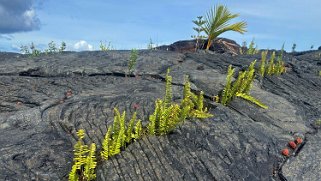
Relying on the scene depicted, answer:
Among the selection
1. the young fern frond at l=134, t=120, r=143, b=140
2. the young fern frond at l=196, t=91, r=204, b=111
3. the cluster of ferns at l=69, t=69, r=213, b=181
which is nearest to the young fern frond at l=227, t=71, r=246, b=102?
the cluster of ferns at l=69, t=69, r=213, b=181

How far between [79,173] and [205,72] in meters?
6.01

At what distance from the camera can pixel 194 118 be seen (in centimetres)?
677

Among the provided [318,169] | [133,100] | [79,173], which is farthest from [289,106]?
[79,173]

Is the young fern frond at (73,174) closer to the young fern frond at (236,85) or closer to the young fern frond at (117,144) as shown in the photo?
the young fern frond at (117,144)

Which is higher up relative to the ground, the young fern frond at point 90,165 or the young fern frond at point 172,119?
the young fern frond at point 172,119

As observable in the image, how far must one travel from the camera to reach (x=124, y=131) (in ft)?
18.7

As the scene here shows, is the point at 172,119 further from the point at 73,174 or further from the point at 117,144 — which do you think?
A: the point at 73,174

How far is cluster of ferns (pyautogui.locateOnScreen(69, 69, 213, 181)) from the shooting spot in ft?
16.2

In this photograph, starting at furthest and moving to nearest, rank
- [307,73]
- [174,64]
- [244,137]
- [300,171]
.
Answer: [307,73], [174,64], [244,137], [300,171]

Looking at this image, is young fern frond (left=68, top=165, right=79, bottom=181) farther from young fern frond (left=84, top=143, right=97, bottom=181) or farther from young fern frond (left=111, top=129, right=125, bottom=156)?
young fern frond (left=111, top=129, right=125, bottom=156)

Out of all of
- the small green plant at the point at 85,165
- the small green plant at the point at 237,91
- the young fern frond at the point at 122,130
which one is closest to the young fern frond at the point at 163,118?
the young fern frond at the point at 122,130

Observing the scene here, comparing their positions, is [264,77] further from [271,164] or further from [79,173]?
[79,173]

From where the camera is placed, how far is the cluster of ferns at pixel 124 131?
194 inches

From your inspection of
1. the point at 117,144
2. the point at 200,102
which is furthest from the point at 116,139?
the point at 200,102
